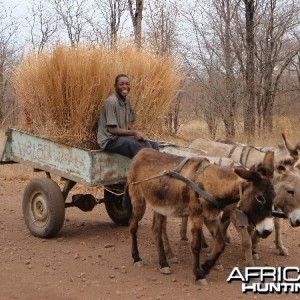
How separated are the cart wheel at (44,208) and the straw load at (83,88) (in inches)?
22.4

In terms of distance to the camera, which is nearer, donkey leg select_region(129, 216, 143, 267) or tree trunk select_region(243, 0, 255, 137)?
donkey leg select_region(129, 216, 143, 267)

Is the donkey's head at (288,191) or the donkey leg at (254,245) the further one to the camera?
the donkey leg at (254,245)

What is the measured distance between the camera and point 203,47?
15.5m

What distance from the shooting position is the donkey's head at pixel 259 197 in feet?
14.0

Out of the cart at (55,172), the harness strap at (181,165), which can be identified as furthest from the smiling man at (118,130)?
the harness strap at (181,165)

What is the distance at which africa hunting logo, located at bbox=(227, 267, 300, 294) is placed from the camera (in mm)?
4594

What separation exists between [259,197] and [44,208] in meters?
2.89

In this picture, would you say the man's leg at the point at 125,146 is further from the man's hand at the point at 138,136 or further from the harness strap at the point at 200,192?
the harness strap at the point at 200,192

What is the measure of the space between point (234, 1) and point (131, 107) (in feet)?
29.2

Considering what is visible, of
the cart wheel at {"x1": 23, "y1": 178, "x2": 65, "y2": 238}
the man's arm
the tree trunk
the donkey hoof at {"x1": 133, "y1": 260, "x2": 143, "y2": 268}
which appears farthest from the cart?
the tree trunk

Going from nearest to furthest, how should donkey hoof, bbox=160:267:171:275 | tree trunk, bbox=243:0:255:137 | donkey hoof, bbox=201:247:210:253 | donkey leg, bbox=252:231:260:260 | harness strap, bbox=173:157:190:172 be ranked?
harness strap, bbox=173:157:190:172 → donkey hoof, bbox=160:267:171:275 → donkey leg, bbox=252:231:260:260 → donkey hoof, bbox=201:247:210:253 → tree trunk, bbox=243:0:255:137

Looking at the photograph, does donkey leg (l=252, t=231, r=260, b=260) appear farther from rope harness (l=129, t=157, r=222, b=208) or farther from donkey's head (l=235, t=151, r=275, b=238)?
donkey's head (l=235, t=151, r=275, b=238)

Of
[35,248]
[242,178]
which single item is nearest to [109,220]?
[35,248]

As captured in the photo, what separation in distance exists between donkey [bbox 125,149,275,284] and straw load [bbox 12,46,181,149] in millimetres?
1077
